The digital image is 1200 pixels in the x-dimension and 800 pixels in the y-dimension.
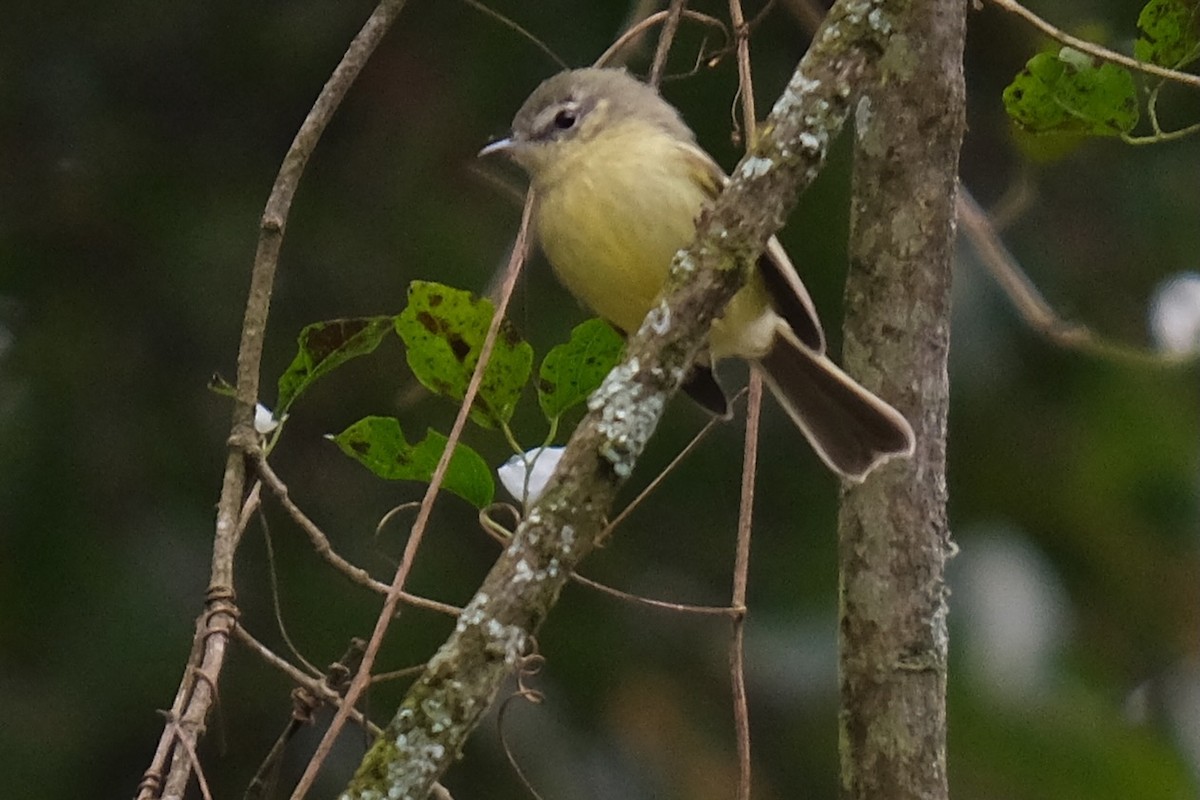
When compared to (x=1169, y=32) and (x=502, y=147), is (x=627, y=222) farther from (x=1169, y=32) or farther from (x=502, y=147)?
(x=1169, y=32)

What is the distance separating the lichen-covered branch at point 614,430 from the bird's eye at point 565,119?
92cm

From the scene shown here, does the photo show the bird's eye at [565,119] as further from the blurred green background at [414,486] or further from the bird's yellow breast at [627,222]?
the blurred green background at [414,486]

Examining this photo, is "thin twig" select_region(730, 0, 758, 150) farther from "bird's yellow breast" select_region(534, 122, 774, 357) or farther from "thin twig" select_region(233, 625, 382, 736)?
"thin twig" select_region(233, 625, 382, 736)

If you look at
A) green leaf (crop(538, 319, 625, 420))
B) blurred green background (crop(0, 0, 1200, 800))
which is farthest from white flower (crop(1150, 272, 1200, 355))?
green leaf (crop(538, 319, 625, 420))

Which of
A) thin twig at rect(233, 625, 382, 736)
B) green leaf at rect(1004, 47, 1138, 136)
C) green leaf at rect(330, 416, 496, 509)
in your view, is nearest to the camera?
thin twig at rect(233, 625, 382, 736)

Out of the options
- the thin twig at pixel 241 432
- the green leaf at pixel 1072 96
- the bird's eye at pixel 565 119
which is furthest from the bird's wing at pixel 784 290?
the thin twig at pixel 241 432

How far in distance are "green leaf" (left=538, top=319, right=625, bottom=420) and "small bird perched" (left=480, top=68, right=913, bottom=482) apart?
392 mm

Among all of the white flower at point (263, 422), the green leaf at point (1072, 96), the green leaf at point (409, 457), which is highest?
the green leaf at point (1072, 96)

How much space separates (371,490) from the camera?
3.15 m

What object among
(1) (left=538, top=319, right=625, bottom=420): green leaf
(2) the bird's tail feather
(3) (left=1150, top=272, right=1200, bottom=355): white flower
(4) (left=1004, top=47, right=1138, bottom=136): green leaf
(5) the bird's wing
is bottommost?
(1) (left=538, top=319, right=625, bottom=420): green leaf

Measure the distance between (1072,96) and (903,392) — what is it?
392mm

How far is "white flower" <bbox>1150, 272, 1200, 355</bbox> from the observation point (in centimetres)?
294

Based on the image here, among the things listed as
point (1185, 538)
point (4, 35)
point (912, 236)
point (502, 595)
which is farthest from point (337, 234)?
point (502, 595)

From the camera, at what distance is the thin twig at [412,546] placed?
1.42 meters
